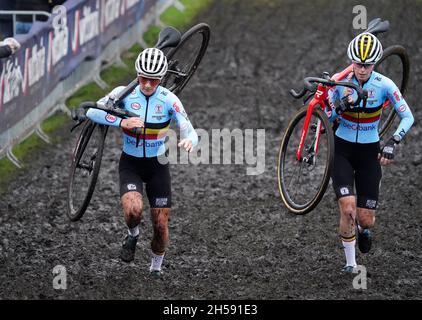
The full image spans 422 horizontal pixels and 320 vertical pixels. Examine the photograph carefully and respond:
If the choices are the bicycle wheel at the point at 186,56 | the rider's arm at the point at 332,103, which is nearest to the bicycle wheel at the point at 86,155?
the bicycle wheel at the point at 186,56

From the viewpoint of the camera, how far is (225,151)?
57.2ft

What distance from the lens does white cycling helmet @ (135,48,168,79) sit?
11406mm

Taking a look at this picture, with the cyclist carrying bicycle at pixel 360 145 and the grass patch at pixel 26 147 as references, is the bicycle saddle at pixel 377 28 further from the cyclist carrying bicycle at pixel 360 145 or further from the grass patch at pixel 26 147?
the grass patch at pixel 26 147

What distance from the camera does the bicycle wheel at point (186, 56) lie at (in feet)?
42.5

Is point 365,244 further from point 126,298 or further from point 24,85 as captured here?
point 24,85

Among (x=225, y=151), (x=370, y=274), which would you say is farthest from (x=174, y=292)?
(x=225, y=151)

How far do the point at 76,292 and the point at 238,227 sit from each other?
324cm

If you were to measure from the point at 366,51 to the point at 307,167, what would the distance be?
2.98 m

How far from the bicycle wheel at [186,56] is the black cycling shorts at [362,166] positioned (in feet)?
7.62

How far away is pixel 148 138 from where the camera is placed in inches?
465

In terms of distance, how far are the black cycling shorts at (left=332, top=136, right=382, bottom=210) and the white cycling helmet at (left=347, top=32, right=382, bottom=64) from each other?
110cm

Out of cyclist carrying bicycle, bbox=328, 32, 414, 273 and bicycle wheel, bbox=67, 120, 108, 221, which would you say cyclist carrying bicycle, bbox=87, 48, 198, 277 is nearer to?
bicycle wheel, bbox=67, 120, 108, 221

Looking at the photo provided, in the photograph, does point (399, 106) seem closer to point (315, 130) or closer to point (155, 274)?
point (315, 130)

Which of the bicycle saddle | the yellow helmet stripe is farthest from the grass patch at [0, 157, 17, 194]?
the yellow helmet stripe
